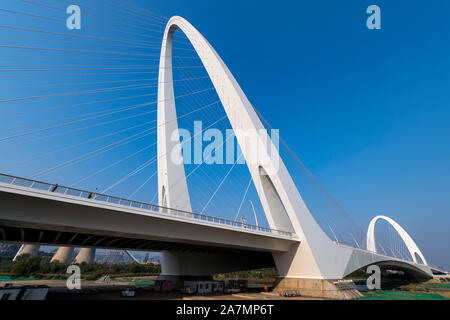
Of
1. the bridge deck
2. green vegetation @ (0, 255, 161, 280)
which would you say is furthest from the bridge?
green vegetation @ (0, 255, 161, 280)

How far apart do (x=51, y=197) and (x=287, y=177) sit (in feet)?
53.8

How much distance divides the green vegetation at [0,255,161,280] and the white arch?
35924 millimetres

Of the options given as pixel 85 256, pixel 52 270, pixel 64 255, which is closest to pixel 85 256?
pixel 85 256

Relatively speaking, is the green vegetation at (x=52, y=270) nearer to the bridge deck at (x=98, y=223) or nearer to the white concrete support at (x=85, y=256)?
the white concrete support at (x=85, y=256)

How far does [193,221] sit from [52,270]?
169 feet

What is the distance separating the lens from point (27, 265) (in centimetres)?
4241

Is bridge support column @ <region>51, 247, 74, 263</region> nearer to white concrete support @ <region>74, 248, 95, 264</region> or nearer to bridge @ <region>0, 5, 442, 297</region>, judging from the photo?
white concrete support @ <region>74, 248, 95, 264</region>

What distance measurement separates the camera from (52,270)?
5081cm

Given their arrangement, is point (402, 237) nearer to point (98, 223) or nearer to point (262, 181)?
point (262, 181)

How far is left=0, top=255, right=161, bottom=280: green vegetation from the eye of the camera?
139 ft

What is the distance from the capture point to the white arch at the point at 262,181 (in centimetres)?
2009

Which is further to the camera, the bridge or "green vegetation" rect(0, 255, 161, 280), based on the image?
"green vegetation" rect(0, 255, 161, 280)
